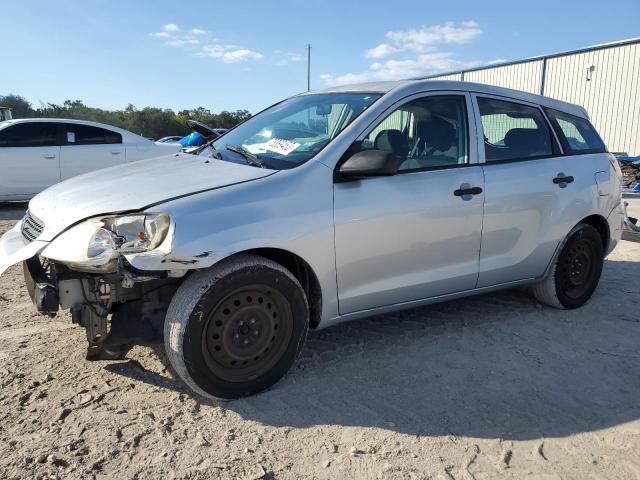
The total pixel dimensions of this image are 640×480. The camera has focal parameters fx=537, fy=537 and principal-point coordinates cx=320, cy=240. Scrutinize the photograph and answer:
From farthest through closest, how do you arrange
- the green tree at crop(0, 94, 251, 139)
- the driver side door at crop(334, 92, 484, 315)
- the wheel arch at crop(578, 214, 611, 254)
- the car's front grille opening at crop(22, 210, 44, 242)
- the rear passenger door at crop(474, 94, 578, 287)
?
the green tree at crop(0, 94, 251, 139), the wheel arch at crop(578, 214, 611, 254), the rear passenger door at crop(474, 94, 578, 287), the driver side door at crop(334, 92, 484, 315), the car's front grille opening at crop(22, 210, 44, 242)

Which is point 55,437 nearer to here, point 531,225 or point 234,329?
point 234,329

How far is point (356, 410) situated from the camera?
2846mm

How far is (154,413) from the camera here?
2760 mm

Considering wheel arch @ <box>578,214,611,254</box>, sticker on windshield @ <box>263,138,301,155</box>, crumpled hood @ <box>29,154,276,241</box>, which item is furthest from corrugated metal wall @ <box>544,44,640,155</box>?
crumpled hood @ <box>29,154,276,241</box>

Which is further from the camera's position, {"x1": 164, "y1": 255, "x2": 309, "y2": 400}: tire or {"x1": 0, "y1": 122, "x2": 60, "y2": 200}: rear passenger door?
{"x1": 0, "y1": 122, "x2": 60, "y2": 200}: rear passenger door

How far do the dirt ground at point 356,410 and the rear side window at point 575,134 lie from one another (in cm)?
149

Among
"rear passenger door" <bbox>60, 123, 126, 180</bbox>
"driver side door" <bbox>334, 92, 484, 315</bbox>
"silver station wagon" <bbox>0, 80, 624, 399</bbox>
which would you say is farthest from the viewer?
"rear passenger door" <bbox>60, 123, 126, 180</bbox>

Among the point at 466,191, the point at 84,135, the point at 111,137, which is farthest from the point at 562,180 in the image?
the point at 84,135

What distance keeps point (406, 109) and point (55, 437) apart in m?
2.73

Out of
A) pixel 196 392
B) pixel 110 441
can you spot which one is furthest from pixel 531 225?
pixel 110 441

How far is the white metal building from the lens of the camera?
17.3 metres

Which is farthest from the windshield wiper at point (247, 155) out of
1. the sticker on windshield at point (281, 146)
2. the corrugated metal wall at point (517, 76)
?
the corrugated metal wall at point (517, 76)

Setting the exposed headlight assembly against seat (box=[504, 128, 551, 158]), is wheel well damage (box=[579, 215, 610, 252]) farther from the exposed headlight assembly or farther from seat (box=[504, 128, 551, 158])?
the exposed headlight assembly

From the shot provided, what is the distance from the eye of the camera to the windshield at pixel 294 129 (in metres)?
3.23
